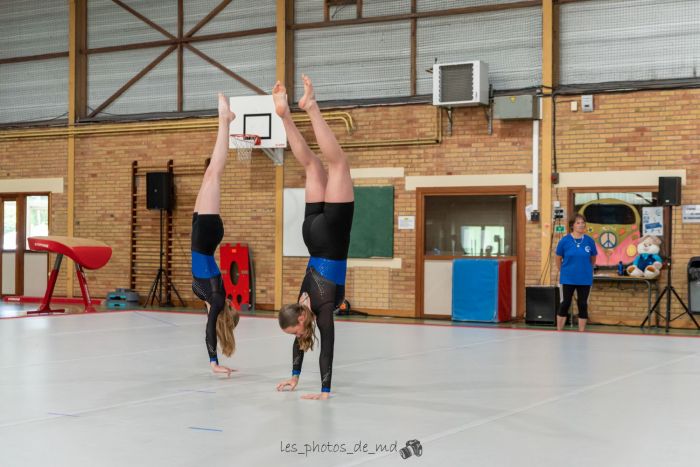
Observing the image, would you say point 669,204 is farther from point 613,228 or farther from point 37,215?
point 37,215

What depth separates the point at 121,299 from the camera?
1669cm

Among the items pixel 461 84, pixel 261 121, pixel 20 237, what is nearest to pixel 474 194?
pixel 461 84

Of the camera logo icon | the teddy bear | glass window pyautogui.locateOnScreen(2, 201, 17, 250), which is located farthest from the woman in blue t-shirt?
glass window pyautogui.locateOnScreen(2, 201, 17, 250)

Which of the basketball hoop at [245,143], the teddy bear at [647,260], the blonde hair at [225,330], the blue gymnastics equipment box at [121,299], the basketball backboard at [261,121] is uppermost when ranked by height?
the basketball backboard at [261,121]

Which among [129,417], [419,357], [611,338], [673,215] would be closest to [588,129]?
[673,215]

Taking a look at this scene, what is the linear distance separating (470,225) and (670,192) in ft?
10.7

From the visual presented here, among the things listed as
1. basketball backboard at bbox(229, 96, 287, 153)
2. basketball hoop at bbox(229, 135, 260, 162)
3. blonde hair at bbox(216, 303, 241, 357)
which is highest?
basketball backboard at bbox(229, 96, 287, 153)

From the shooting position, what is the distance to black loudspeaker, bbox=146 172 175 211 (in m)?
16.6

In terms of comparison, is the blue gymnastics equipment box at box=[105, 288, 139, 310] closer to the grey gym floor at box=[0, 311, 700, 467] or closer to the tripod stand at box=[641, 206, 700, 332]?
the grey gym floor at box=[0, 311, 700, 467]

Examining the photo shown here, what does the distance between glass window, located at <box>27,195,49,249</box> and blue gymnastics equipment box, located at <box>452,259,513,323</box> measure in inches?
347

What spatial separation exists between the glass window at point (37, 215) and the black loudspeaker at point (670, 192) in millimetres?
11893

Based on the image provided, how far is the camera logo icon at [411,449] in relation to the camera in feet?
15.5

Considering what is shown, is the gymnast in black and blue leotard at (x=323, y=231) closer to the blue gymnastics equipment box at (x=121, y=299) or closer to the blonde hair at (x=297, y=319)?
the blonde hair at (x=297, y=319)

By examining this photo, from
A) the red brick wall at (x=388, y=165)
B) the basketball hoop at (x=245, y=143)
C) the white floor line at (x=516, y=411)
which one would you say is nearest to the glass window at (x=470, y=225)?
the red brick wall at (x=388, y=165)
